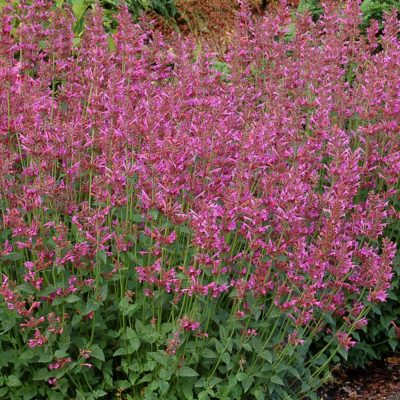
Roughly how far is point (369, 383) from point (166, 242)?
2.12 metres

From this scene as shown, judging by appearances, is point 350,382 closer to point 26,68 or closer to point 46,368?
point 46,368

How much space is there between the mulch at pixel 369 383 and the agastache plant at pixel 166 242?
68 centimetres

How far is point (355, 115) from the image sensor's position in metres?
4.71

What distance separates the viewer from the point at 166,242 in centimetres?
343

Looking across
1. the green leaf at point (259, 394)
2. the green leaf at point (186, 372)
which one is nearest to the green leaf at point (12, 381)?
the green leaf at point (186, 372)

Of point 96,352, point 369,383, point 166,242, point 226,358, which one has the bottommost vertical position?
point 369,383

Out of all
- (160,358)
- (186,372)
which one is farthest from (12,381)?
(186,372)

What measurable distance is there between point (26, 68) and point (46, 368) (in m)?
1.79

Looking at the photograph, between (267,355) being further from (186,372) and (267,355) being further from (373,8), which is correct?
(373,8)

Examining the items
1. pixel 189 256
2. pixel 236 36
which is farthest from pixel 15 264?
pixel 236 36

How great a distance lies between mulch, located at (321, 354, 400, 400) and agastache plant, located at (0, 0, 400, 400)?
2.24 feet

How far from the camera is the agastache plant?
3.40 meters

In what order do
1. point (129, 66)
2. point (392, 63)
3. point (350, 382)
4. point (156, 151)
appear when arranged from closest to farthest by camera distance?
point (156, 151)
point (129, 66)
point (392, 63)
point (350, 382)

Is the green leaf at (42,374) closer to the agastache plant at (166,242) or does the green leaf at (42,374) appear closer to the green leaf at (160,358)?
the agastache plant at (166,242)
